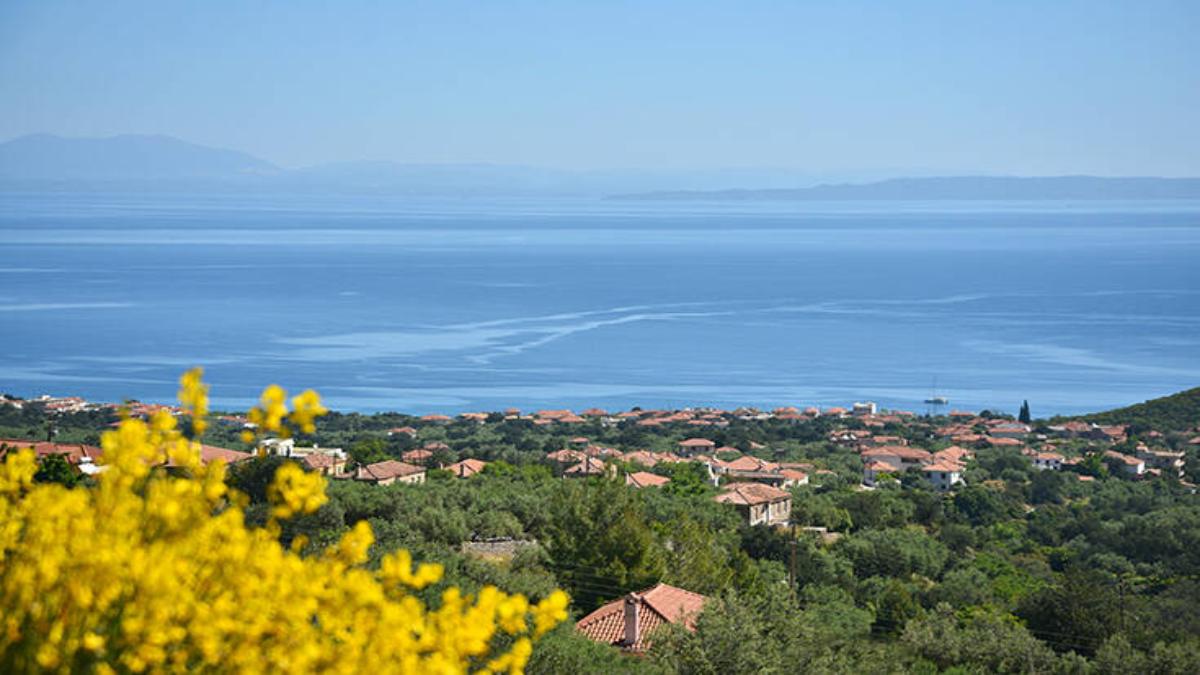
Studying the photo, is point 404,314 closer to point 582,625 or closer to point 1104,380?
point 1104,380

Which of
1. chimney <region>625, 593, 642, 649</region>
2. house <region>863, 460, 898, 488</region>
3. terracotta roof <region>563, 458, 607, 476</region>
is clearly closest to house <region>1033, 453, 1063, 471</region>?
house <region>863, 460, 898, 488</region>

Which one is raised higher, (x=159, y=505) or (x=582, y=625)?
(x=159, y=505)

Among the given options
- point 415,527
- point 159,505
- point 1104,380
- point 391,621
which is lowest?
point 1104,380

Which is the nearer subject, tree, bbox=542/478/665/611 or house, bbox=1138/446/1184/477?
tree, bbox=542/478/665/611

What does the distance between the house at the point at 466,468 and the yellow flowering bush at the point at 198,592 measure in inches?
933

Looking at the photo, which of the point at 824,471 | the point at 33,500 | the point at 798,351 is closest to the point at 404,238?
the point at 798,351

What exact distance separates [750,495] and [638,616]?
13330 millimetres

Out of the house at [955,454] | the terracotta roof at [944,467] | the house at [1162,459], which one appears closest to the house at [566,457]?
the terracotta roof at [944,467]

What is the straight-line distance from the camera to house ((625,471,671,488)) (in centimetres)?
2564

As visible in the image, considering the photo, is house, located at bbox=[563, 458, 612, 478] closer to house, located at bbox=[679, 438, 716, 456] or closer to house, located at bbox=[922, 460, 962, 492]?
house, located at bbox=[679, 438, 716, 456]

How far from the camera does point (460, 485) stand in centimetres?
2175

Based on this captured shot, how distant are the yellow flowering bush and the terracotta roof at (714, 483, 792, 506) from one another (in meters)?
22.4

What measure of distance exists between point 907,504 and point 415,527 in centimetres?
1255

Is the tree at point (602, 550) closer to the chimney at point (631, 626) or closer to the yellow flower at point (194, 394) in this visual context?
the chimney at point (631, 626)
